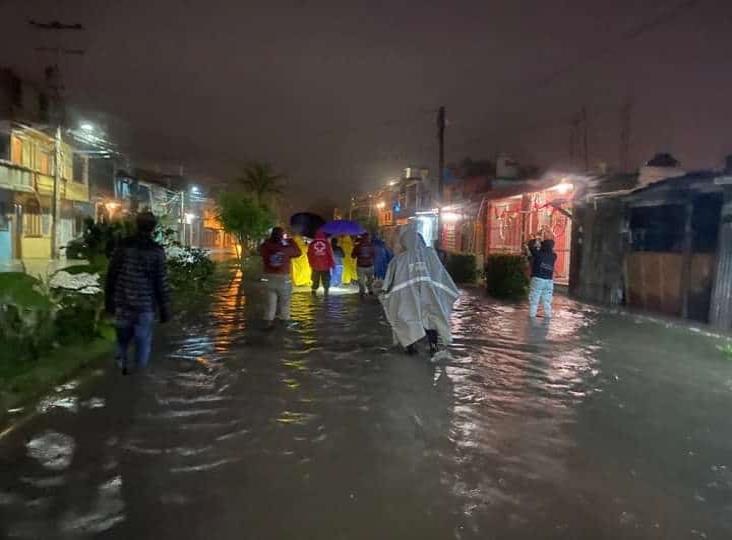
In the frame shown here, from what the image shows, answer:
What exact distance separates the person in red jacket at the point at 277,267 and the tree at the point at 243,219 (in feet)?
85.6

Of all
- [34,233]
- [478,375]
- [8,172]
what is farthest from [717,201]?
[34,233]

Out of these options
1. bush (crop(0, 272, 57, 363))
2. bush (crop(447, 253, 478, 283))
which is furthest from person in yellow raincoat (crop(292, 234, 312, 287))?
bush (crop(0, 272, 57, 363))

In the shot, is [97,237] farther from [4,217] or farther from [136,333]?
[4,217]

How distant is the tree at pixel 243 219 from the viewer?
1473 inches

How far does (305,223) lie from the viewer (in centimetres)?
2317

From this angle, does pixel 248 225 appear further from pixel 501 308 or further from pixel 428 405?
pixel 428 405

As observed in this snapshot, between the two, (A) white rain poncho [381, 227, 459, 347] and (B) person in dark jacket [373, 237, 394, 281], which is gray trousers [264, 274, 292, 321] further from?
(B) person in dark jacket [373, 237, 394, 281]

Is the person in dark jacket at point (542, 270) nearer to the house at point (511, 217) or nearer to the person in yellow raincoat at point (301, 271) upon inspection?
the house at point (511, 217)

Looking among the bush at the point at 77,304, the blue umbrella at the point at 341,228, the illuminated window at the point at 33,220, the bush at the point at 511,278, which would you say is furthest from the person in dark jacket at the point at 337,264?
the illuminated window at the point at 33,220

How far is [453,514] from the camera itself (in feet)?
12.8

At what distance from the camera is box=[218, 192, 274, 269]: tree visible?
123 ft

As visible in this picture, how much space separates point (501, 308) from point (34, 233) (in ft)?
86.7

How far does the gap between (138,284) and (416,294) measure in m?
3.58

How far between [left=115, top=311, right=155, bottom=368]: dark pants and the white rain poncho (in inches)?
127
